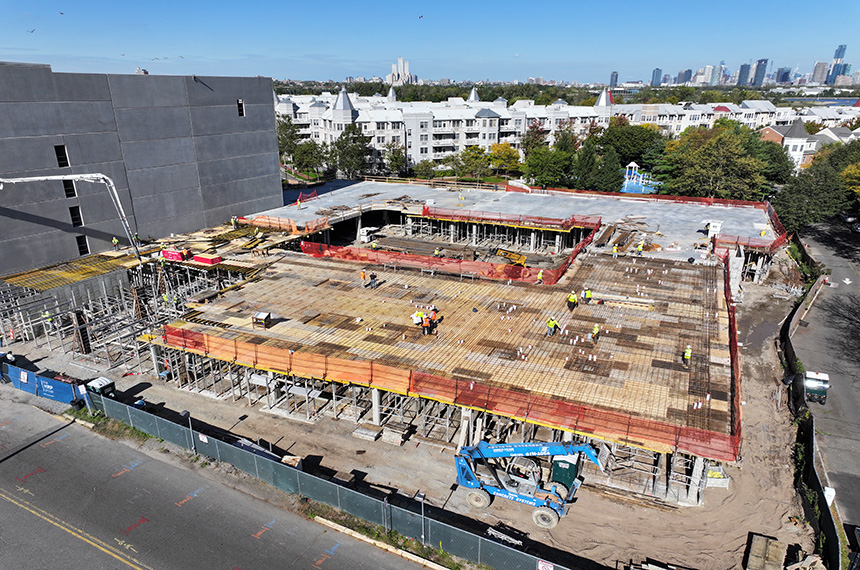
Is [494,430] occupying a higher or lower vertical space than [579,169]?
lower

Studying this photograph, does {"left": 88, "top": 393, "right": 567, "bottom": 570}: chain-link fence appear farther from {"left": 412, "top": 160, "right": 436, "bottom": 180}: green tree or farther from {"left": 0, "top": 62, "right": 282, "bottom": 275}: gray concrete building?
{"left": 412, "top": 160, "right": 436, "bottom": 180}: green tree

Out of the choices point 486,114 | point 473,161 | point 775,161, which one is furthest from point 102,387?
point 486,114

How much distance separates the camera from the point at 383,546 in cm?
2053

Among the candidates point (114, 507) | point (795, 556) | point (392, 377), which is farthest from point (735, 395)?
point (114, 507)

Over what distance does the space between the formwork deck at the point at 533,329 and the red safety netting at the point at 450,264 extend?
98 cm

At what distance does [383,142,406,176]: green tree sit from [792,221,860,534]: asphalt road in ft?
228

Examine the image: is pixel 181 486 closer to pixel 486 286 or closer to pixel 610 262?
pixel 486 286

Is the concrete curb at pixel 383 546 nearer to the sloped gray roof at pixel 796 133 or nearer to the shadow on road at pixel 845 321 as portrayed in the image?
the shadow on road at pixel 845 321

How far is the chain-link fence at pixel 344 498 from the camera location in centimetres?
1914

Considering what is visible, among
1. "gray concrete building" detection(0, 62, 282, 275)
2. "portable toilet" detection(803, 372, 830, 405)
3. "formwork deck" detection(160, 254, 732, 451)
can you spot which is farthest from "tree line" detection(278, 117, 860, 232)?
"portable toilet" detection(803, 372, 830, 405)

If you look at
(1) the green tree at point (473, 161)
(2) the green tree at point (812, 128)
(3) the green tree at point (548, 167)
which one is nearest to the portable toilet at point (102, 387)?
(3) the green tree at point (548, 167)

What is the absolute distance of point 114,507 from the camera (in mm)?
22453

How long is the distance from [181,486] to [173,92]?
3953 cm

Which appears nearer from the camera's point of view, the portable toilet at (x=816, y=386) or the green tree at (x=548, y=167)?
the portable toilet at (x=816, y=386)
